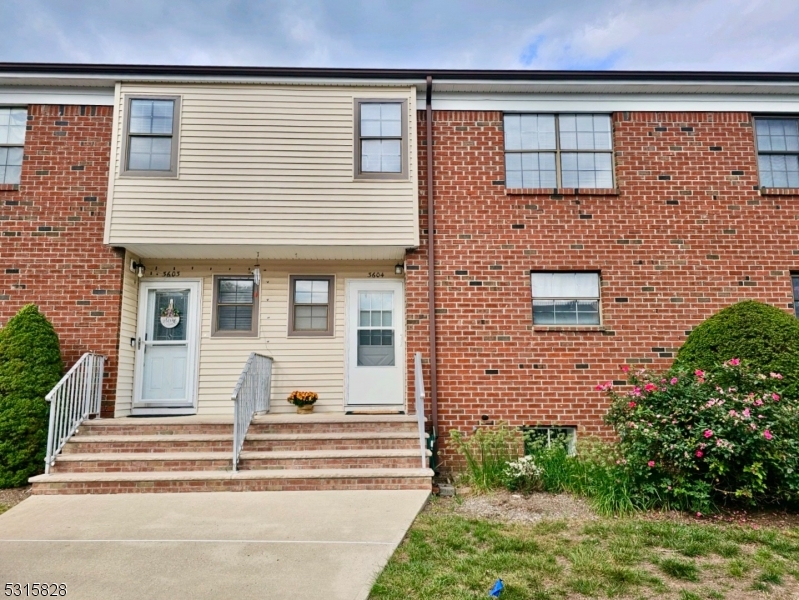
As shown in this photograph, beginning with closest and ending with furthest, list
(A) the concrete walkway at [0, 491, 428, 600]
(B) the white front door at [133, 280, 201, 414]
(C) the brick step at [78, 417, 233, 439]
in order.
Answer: (A) the concrete walkway at [0, 491, 428, 600]
(C) the brick step at [78, 417, 233, 439]
(B) the white front door at [133, 280, 201, 414]

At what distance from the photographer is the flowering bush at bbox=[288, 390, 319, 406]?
7574 mm

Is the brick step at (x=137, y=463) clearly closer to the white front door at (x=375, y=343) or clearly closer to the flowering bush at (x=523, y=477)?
the white front door at (x=375, y=343)

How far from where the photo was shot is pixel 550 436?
7.25 m

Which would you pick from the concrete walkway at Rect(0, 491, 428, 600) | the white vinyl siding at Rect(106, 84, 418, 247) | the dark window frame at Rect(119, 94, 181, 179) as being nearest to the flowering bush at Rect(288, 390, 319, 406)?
the concrete walkway at Rect(0, 491, 428, 600)

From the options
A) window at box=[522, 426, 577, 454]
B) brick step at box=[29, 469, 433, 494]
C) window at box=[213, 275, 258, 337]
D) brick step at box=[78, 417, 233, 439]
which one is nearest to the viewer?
brick step at box=[29, 469, 433, 494]

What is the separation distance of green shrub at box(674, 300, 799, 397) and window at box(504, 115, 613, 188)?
2.49m

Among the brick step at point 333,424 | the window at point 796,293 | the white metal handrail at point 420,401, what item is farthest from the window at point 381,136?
the window at point 796,293

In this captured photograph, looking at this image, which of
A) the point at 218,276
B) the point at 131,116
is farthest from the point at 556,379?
the point at 131,116

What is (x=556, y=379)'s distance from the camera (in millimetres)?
7258

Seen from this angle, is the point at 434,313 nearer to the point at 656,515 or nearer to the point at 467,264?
the point at 467,264

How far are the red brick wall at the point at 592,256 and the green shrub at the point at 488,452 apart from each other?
22 cm

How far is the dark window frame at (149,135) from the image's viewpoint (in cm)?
737

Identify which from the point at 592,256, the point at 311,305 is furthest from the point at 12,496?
the point at 592,256

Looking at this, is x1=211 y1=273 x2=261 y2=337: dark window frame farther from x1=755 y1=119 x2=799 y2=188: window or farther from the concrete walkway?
x1=755 y1=119 x2=799 y2=188: window
